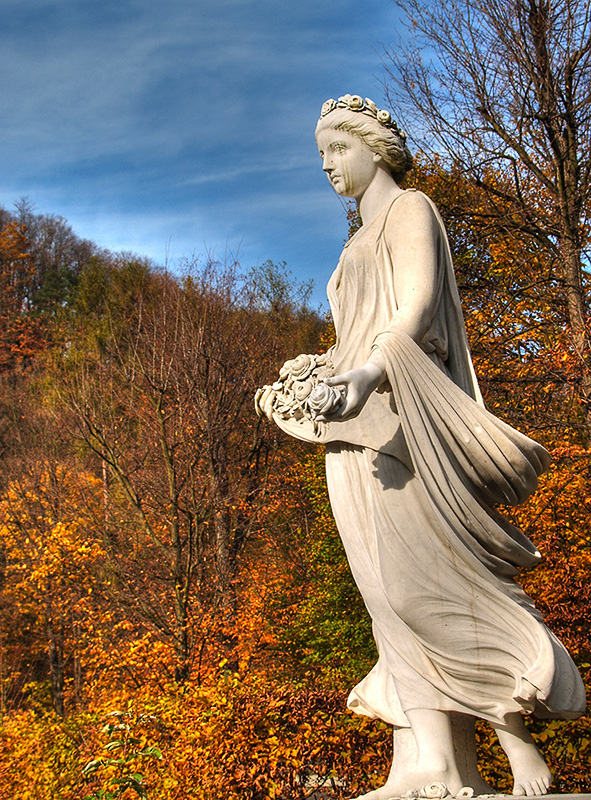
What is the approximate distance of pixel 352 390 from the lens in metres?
2.96

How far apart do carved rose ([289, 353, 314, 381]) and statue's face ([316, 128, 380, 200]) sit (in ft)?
3.54

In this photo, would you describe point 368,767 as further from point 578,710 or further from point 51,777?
point 578,710

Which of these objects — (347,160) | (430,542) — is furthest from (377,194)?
(430,542)

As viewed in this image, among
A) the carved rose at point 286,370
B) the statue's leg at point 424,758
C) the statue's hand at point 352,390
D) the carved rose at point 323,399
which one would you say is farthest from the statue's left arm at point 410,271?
the statue's leg at point 424,758

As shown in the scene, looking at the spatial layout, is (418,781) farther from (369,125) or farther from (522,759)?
(369,125)

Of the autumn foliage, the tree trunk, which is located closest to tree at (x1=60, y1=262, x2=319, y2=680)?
the autumn foliage

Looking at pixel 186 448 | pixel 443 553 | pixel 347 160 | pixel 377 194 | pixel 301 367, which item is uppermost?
pixel 186 448

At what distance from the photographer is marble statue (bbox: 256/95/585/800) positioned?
2.99m

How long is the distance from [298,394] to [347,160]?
4.46 feet

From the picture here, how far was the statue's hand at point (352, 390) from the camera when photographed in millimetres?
2914

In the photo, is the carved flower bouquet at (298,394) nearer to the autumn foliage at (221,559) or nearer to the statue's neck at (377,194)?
the statue's neck at (377,194)

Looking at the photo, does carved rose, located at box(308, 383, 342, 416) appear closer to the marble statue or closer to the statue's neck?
the marble statue

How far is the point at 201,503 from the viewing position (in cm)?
1538

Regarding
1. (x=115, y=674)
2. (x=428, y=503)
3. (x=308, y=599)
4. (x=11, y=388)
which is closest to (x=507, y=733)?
(x=428, y=503)
